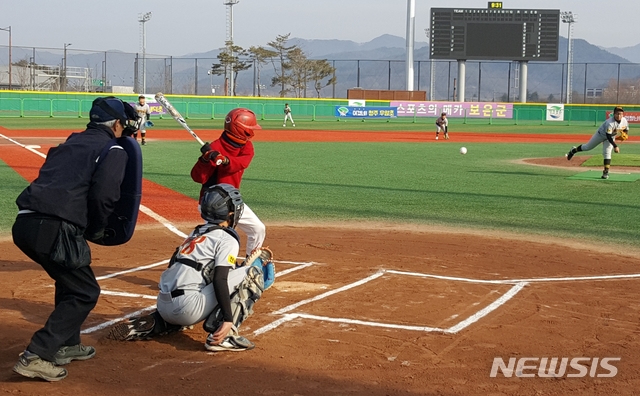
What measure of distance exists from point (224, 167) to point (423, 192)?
9609 mm

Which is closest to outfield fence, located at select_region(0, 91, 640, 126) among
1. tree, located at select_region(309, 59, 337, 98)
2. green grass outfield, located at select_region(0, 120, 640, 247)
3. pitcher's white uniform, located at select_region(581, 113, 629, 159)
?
tree, located at select_region(309, 59, 337, 98)

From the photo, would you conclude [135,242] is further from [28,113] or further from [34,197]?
[28,113]

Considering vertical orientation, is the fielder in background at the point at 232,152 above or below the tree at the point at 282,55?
below

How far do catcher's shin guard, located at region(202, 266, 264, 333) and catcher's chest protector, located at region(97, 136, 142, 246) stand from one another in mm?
930

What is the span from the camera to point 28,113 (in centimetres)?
5362

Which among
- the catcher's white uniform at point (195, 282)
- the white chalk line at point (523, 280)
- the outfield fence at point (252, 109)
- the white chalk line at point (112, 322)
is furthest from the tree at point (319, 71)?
the catcher's white uniform at point (195, 282)

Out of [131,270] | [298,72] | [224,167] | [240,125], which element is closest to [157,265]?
[131,270]

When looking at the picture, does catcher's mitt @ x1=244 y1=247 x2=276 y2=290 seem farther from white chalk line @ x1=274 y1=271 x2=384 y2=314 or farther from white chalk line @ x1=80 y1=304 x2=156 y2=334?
white chalk line @ x1=80 y1=304 x2=156 y2=334

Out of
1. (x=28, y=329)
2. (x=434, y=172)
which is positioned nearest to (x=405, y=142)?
(x=434, y=172)

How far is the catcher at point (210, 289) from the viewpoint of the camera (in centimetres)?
557

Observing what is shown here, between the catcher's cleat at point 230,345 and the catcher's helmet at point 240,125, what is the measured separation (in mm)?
2258

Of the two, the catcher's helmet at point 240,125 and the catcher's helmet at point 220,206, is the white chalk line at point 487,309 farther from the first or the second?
the catcher's helmet at point 240,125

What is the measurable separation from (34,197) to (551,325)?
4307 millimetres

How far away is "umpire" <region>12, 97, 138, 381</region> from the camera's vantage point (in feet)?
16.2
